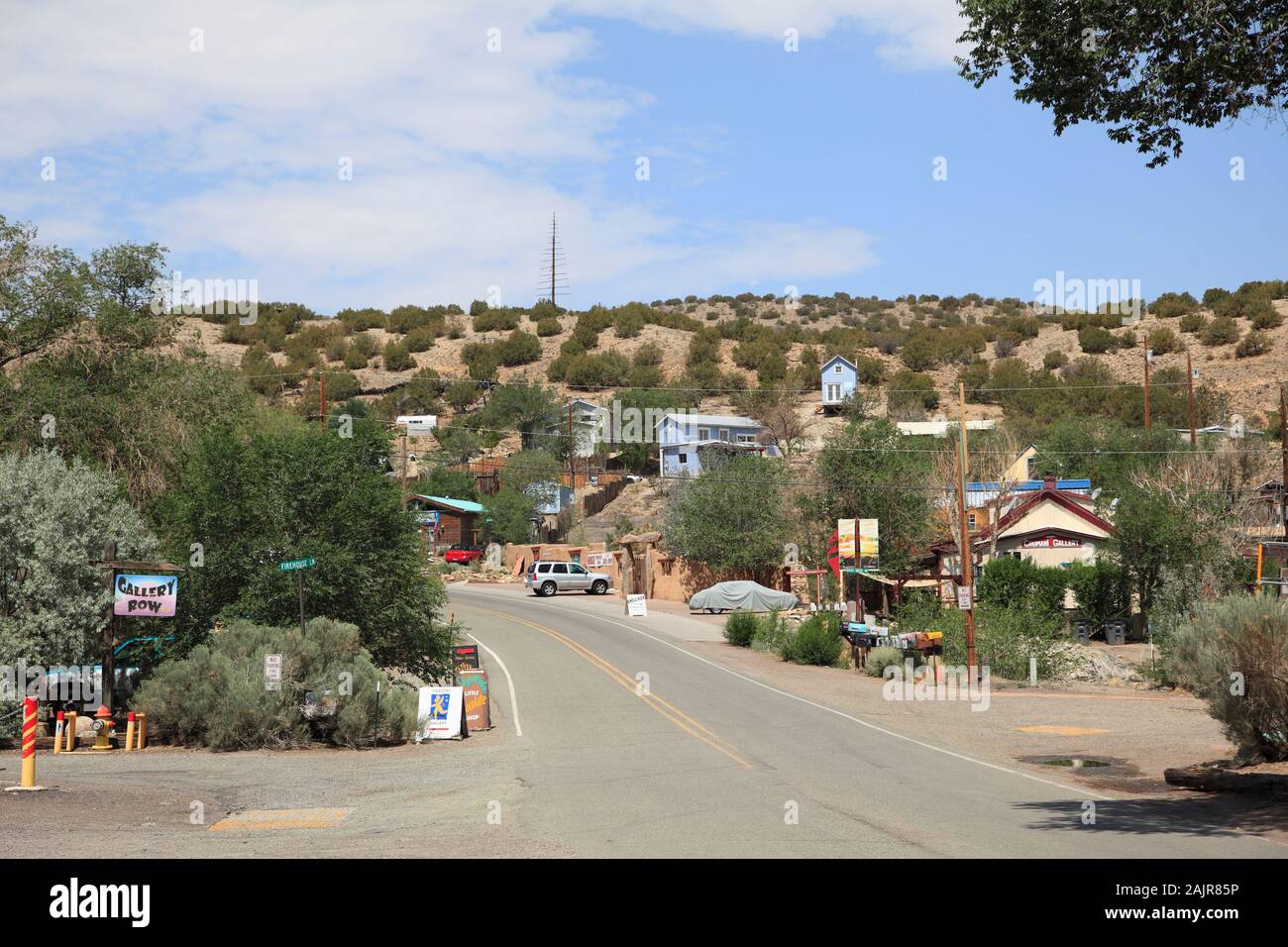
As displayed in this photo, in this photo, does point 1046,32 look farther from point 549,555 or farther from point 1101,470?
point 1101,470

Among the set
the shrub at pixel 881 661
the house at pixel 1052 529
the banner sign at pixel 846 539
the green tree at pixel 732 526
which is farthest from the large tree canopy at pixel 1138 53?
the green tree at pixel 732 526

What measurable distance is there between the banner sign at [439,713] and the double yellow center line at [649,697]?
4.72 metres

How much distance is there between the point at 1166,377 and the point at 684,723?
76.1 m

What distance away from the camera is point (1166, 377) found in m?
89.3

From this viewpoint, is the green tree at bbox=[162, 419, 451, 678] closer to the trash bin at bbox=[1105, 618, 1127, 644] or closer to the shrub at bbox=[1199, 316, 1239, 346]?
the trash bin at bbox=[1105, 618, 1127, 644]

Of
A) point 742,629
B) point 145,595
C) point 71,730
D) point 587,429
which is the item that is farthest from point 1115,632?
point 587,429

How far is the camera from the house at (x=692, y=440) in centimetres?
8512

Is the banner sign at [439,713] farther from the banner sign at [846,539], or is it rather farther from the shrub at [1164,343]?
the shrub at [1164,343]

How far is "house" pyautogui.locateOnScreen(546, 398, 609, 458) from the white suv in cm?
3116

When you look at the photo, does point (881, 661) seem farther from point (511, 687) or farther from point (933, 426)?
point (933, 426)

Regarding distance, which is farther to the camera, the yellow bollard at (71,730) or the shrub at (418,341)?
the shrub at (418,341)

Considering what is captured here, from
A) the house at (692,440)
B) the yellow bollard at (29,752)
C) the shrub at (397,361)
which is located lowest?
the yellow bollard at (29,752)

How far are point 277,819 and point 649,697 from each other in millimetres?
16609

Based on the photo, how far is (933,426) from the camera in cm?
8181
